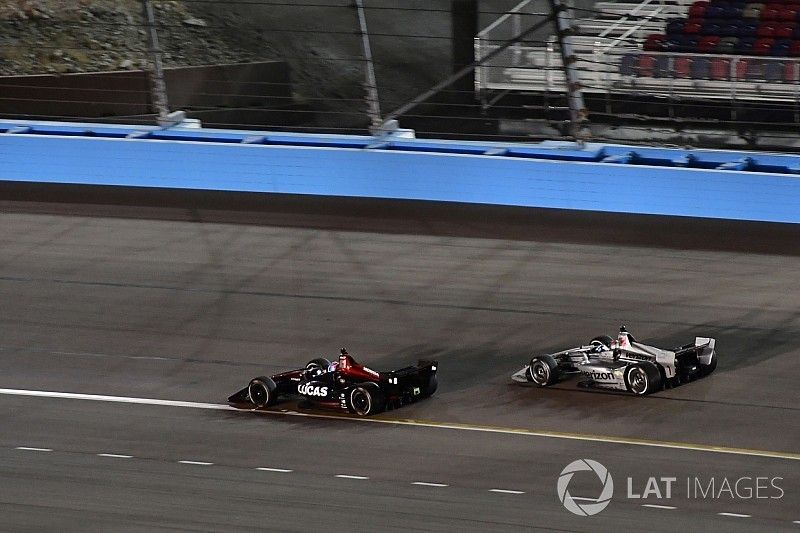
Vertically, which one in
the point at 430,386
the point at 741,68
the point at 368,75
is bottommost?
the point at 430,386

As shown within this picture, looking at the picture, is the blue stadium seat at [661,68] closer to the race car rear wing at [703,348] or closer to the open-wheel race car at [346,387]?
the race car rear wing at [703,348]

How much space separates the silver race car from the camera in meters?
7.00

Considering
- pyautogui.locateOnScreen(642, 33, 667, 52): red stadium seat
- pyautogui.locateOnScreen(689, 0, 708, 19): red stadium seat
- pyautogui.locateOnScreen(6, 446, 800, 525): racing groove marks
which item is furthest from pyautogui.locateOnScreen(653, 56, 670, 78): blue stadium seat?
pyautogui.locateOnScreen(6, 446, 800, 525): racing groove marks

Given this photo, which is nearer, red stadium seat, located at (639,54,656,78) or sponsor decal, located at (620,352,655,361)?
sponsor decal, located at (620,352,655,361)

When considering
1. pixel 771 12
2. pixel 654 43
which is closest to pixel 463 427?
pixel 654 43

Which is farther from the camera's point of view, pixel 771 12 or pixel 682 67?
pixel 771 12

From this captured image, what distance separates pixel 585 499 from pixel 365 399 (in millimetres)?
1411

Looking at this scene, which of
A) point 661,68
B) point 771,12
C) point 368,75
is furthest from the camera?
point 771,12

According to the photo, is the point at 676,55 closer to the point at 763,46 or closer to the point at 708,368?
the point at 763,46

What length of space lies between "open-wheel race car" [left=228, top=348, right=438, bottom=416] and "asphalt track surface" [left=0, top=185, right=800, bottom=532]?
102 mm

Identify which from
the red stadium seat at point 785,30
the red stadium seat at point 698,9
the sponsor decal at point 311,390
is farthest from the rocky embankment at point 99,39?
the sponsor decal at point 311,390

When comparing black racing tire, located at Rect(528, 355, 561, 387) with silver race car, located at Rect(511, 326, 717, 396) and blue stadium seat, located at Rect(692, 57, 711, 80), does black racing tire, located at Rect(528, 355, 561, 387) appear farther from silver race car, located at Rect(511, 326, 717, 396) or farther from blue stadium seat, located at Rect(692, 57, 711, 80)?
blue stadium seat, located at Rect(692, 57, 711, 80)

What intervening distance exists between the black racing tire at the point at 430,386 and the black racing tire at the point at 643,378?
3.33 ft

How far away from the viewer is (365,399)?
6875 mm
